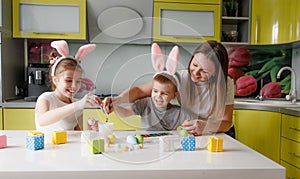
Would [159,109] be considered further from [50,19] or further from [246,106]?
[50,19]

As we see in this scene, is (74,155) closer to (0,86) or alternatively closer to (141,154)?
(141,154)

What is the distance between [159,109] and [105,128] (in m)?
0.21

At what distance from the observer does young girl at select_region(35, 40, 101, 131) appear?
107cm

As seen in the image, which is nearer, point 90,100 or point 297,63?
point 90,100

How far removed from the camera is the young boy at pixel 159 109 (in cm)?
99

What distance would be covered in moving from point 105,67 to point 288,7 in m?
1.89

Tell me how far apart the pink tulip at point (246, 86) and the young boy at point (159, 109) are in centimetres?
169

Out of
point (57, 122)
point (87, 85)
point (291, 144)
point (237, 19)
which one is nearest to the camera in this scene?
point (87, 85)

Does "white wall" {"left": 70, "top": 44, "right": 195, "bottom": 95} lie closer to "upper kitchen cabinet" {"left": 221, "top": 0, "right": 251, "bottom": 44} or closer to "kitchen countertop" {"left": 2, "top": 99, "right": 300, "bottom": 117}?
"kitchen countertop" {"left": 2, "top": 99, "right": 300, "bottom": 117}

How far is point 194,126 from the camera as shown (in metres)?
1.08

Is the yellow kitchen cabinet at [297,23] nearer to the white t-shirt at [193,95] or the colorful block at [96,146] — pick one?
A: the white t-shirt at [193,95]

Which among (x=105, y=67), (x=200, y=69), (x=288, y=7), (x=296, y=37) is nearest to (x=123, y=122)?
(x=105, y=67)

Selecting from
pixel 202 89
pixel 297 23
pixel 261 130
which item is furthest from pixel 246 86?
Result: pixel 202 89

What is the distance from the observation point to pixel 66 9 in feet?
7.58
